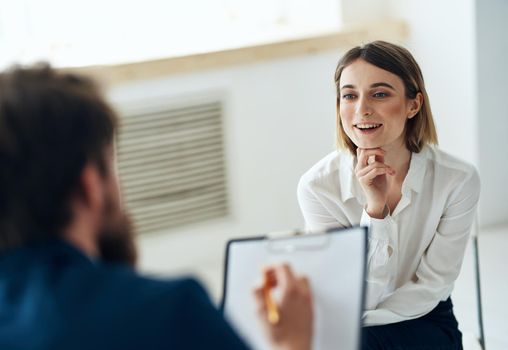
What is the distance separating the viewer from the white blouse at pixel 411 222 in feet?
5.79

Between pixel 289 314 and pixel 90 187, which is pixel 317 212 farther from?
pixel 90 187

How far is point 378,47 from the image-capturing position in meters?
1.77

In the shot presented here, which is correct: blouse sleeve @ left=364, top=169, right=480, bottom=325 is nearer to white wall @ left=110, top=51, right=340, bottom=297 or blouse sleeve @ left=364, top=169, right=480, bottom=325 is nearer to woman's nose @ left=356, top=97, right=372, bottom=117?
woman's nose @ left=356, top=97, right=372, bottom=117

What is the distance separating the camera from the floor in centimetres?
245

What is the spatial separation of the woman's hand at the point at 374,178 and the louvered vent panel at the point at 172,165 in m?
1.41

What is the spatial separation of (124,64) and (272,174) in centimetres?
73

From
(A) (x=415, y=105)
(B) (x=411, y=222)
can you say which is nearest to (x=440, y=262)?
(B) (x=411, y=222)

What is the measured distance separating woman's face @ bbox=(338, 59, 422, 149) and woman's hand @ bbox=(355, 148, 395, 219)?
0.09 ft

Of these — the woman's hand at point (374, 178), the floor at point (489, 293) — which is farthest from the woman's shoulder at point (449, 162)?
the floor at point (489, 293)

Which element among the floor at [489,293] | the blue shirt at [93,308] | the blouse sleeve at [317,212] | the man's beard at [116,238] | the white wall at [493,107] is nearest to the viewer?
the blue shirt at [93,308]

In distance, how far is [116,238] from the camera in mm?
1030

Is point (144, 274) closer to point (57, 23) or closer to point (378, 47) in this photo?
point (378, 47)

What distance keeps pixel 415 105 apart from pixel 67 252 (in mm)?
1039

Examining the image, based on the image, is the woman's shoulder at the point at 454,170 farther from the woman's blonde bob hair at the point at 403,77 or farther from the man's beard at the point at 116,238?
the man's beard at the point at 116,238
